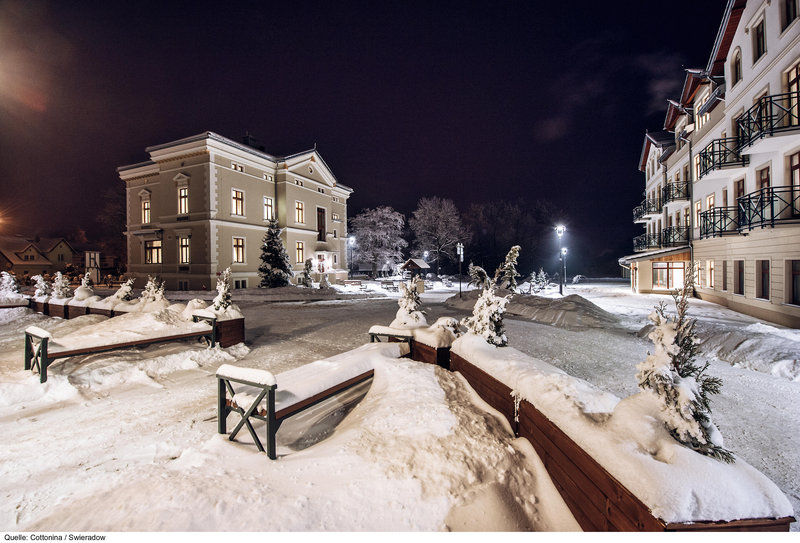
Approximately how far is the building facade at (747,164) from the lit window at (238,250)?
25.8 m

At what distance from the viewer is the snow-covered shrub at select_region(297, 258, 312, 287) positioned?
26.6 m

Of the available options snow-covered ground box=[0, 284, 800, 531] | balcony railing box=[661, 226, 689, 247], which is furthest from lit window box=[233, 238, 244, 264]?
balcony railing box=[661, 226, 689, 247]

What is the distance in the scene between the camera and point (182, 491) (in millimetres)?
2889

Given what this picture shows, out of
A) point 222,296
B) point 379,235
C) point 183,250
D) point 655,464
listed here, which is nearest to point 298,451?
point 655,464

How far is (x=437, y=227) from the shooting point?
5347cm

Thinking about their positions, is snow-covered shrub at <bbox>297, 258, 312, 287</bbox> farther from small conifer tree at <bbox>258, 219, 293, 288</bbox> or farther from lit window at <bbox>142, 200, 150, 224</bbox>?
lit window at <bbox>142, 200, 150, 224</bbox>

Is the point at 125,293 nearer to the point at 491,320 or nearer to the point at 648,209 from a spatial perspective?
the point at 491,320

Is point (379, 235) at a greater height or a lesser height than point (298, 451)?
greater

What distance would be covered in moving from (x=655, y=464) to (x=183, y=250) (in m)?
29.2

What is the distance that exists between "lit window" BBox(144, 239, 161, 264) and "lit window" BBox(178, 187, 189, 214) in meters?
3.49

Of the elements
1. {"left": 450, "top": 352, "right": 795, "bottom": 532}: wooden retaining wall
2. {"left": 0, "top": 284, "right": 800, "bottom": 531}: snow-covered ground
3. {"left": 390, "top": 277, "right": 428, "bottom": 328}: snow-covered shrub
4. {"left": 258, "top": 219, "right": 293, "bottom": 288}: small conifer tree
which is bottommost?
{"left": 0, "top": 284, "right": 800, "bottom": 531}: snow-covered ground

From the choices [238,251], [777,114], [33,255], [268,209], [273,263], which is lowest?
[273,263]

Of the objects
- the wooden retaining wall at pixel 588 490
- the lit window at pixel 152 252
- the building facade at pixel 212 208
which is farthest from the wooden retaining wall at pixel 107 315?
the lit window at pixel 152 252
